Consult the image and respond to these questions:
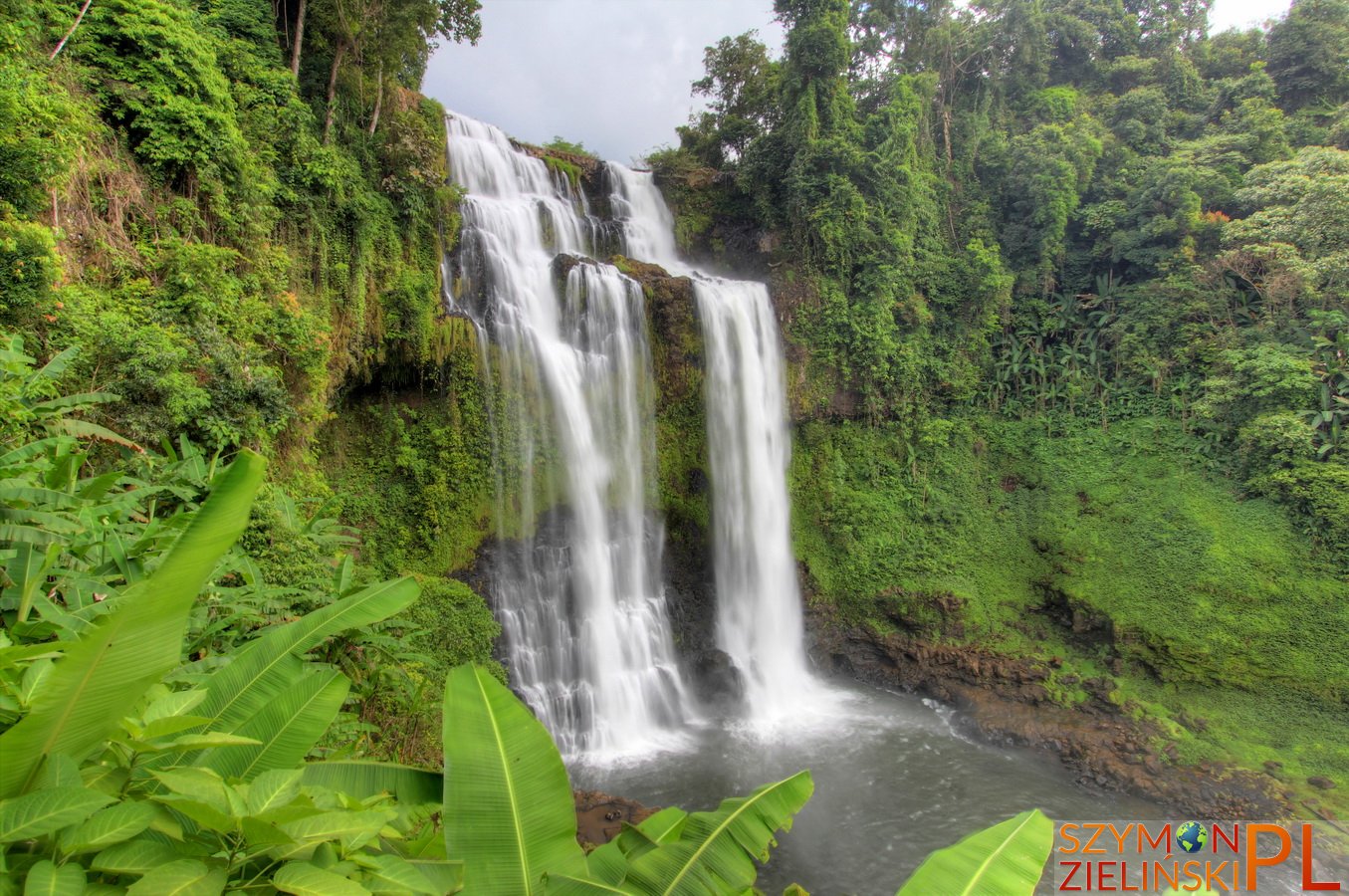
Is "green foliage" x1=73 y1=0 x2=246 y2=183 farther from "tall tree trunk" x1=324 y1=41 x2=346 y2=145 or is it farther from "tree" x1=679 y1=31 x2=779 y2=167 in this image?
"tree" x1=679 y1=31 x2=779 y2=167

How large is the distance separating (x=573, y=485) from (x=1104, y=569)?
35.5 ft

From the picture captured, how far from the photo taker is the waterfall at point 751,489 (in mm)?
13336

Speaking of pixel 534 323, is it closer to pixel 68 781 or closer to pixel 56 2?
pixel 56 2

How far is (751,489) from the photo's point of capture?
13945 millimetres

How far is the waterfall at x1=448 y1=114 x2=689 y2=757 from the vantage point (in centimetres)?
1093

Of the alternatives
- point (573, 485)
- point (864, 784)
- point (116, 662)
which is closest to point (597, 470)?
point (573, 485)

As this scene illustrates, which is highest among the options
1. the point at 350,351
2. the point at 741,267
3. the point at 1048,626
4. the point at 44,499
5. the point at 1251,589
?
the point at 741,267

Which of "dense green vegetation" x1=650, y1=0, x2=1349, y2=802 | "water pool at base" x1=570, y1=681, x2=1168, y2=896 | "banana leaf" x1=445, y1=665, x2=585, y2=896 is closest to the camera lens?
"banana leaf" x1=445, y1=665, x2=585, y2=896

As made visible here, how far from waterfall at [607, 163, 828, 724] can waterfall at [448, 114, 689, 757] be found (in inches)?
63.4

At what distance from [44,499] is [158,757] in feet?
7.30

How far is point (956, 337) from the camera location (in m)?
16.6

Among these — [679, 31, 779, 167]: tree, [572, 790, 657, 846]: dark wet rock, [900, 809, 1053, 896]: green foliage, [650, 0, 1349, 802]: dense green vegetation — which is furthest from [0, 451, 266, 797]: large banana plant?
[679, 31, 779, 167]: tree

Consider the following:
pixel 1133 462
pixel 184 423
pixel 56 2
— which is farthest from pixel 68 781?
pixel 1133 462

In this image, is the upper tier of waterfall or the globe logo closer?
the globe logo
